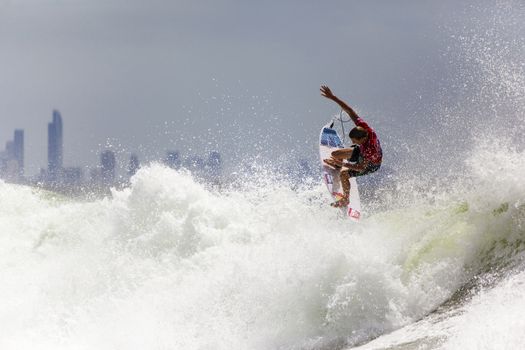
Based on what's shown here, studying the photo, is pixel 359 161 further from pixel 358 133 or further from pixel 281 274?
pixel 281 274

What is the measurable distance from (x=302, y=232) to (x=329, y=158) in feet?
4.61

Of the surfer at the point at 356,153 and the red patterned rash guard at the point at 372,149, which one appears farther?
the red patterned rash guard at the point at 372,149

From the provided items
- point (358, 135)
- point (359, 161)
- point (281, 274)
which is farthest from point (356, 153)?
point (281, 274)

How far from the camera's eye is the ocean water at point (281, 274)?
1003cm

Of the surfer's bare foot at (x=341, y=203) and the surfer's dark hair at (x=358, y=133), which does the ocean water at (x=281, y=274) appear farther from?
the surfer's dark hair at (x=358, y=133)

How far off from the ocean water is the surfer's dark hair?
1583mm

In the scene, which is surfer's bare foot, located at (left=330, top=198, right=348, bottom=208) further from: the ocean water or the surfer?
the ocean water

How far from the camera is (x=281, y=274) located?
1161 cm

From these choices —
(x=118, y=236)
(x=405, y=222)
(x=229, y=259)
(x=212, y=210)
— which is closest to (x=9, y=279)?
(x=118, y=236)

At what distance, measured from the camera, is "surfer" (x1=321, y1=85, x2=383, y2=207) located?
36.1 feet

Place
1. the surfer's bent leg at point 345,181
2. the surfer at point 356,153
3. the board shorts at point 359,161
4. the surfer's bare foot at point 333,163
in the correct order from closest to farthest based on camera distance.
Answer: the surfer at point 356,153, the board shorts at point 359,161, the surfer's bent leg at point 345,181, the surfer's bare foot at point 333,163

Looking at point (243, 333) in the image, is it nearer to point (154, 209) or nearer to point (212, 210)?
point (212, 210)

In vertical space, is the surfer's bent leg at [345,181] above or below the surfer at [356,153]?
below

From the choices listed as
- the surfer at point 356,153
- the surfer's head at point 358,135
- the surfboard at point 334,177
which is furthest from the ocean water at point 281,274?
the surfer's head at point 358,135
